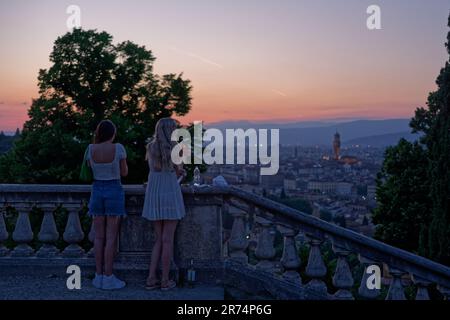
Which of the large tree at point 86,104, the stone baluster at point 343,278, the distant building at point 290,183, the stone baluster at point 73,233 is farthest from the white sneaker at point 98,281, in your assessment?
the distant building at point 290,183

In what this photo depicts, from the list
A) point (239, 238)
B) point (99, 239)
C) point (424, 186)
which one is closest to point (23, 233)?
point (99, 239)

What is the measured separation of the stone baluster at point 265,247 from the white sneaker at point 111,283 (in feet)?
4.65

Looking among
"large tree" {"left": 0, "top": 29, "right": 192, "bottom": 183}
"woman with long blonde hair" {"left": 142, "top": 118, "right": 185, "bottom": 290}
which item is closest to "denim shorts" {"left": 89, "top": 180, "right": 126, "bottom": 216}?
"woman with long blonde hair" {"left": 142, "top": 118, "right": 185, "bottom": 290}

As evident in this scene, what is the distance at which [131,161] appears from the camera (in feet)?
63.3

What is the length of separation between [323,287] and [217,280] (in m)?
1.10

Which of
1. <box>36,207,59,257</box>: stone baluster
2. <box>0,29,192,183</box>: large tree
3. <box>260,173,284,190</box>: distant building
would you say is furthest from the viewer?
<box>260,173,284,190</box>: distant building

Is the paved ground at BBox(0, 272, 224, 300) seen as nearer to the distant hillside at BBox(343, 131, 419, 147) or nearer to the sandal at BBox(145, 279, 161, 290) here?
the sandal at BBox(145, 279, 161, 290)

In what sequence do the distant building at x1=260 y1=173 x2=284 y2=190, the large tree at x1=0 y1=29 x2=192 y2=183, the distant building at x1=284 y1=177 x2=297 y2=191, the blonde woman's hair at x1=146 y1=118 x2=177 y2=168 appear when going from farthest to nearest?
the distant building at x1=284 y1=177 x2=297 y2=191 → the distant building at x1=260 y1=173 x2=284 y2=190 → the large tree at x1=0 y1=29 x2=192 y2=183 → the blonde woman's hair at x1=146 y1=118 x2=177 y2=168

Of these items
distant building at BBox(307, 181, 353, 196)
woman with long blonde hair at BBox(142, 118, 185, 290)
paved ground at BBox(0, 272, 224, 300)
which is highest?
woman with long blonde hair at BBox(142, 118, 185, 290)

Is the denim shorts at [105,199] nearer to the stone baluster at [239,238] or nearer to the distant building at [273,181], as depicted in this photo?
the stone baluster at [239,238]

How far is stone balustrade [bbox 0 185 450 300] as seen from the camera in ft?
15.6

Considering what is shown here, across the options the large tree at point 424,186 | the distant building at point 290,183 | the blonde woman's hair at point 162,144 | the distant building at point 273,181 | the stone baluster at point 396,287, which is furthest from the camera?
the distant building at point 290,183

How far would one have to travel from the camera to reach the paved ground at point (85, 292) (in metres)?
4.84

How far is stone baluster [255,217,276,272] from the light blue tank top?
1509mm
